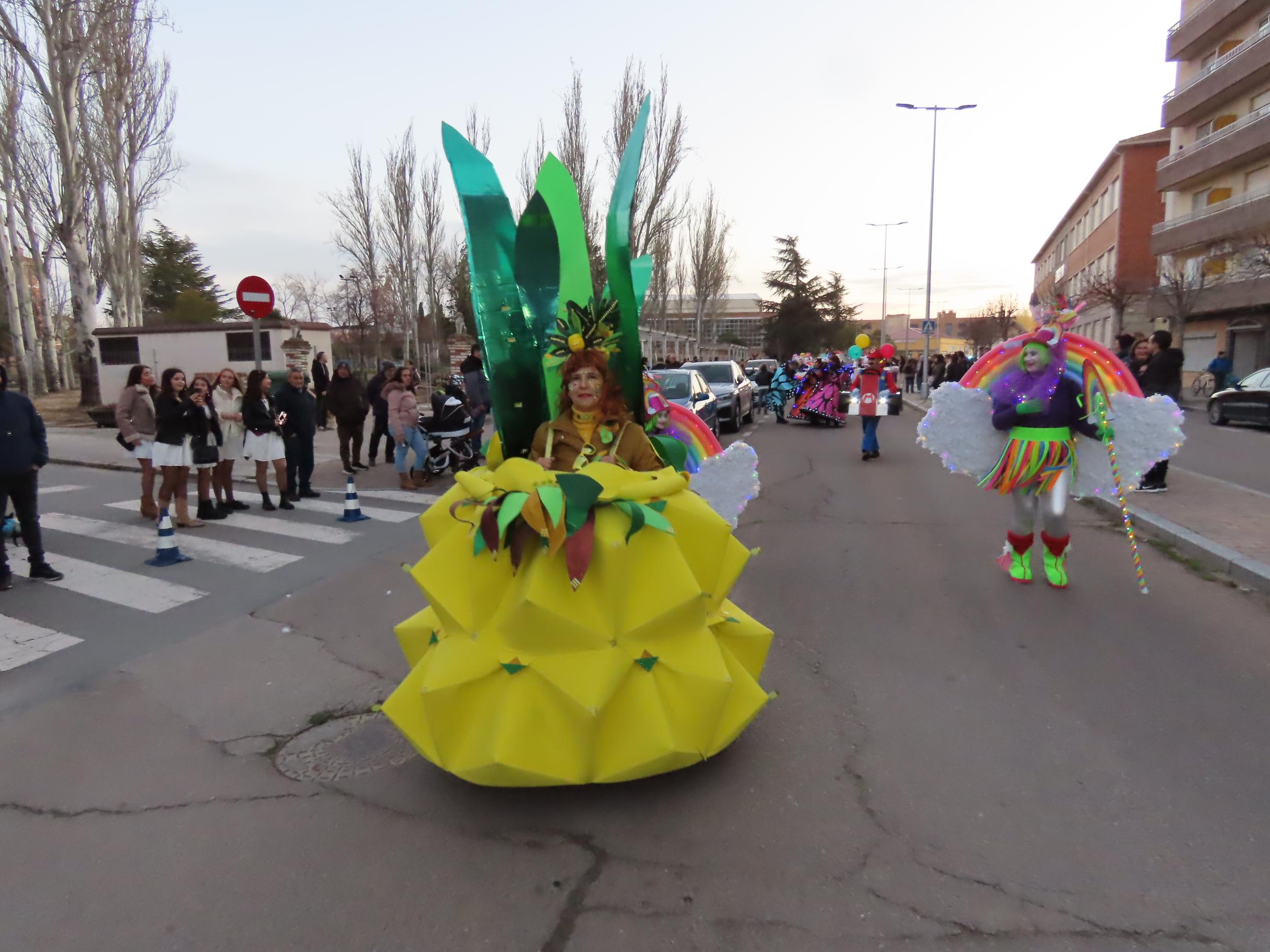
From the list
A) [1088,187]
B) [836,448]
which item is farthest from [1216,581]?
[1088,187]

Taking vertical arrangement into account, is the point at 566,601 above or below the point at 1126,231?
below

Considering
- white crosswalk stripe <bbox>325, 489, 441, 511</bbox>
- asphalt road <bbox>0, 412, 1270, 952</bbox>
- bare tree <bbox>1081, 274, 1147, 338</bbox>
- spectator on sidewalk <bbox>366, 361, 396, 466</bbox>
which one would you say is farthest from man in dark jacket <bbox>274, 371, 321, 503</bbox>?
bare tree <bbox>1081, 274, 1147, 338</bbox>

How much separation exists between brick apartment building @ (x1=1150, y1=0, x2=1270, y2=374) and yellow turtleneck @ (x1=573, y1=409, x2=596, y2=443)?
29166 millimetres

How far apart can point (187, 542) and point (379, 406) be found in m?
4.91

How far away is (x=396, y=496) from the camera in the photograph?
1013cm

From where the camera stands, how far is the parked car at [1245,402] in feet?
53.9

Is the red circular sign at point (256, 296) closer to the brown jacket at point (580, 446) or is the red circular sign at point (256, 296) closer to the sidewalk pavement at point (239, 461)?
the sidewalk pavement at point (239, 461)

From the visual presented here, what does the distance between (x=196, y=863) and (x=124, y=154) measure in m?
29.6

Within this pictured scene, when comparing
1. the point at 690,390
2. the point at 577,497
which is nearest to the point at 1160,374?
the point at 690,390

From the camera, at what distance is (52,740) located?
3.68 m

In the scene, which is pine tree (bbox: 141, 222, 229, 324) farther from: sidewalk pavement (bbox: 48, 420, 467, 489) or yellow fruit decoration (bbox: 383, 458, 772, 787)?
yellow fruit decoration (bbox: 383, 458, 772, 787)

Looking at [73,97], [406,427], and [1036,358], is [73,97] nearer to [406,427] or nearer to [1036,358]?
[406,427]

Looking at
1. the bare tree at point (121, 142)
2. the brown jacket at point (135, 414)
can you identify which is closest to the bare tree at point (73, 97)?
the bare tree at point (121, 142)

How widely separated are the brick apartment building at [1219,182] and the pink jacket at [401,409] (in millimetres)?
26890
